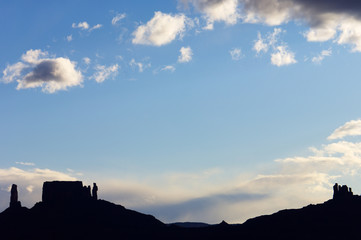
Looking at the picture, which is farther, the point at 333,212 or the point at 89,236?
the point at 89,236

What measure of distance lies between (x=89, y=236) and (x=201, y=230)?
3719cm

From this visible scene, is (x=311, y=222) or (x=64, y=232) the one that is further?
(x=64, y=232)

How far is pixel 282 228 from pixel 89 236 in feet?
208

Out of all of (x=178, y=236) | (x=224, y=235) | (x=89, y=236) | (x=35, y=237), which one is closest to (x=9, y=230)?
(x=35, y=237)

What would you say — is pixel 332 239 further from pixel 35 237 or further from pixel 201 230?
pixel 35 237

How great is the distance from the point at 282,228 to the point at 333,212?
17084 millimetres

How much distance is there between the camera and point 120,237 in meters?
198

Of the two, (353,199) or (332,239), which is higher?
(353,199)

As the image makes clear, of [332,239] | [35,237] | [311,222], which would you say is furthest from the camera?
[35,237]

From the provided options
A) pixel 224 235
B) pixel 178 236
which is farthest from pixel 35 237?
pixel 224 235

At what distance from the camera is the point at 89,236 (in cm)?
19475

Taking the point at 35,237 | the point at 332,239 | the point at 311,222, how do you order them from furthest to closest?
the point at 35,237 → the point at 311,222 → the point at 332,239

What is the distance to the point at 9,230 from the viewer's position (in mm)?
198375

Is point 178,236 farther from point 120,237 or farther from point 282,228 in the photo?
point 282,228
